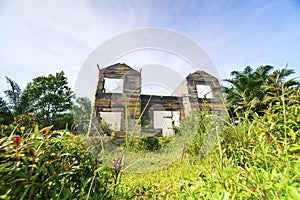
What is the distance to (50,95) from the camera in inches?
496

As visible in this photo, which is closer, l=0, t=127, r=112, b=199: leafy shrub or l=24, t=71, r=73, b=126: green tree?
l=0, t=127, r=112, b=199: leafy shrub

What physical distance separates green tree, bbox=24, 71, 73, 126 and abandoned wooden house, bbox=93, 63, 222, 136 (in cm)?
610

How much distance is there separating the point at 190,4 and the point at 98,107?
4.95 meters

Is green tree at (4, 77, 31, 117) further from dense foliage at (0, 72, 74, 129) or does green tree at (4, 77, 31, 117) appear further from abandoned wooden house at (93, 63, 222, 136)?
abandoned wooden house at (93, 63, 222, 136)

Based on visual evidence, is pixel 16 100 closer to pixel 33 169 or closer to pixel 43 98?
pixel 43 98

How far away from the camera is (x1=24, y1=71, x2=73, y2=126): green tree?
38.8 feet

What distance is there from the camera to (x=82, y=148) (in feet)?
3.13

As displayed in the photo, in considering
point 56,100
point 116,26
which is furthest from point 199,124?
point 56,100

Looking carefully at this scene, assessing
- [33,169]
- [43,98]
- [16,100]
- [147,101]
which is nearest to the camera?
[33,169]

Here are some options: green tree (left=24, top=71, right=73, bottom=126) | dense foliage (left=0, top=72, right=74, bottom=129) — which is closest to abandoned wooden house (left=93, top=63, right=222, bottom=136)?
dense foliage (left=0, top=72, right=74, bottom=129)

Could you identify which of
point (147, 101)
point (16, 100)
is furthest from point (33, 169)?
point (16, 100)

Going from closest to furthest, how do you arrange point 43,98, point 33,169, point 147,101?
point 33,169, point 147,101, point 43,98

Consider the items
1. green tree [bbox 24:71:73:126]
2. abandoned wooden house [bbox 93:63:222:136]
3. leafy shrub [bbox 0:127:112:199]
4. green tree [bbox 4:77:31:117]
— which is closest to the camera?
leafy shrub [bbox 0:127:112:199]

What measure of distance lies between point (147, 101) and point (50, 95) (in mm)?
8349
